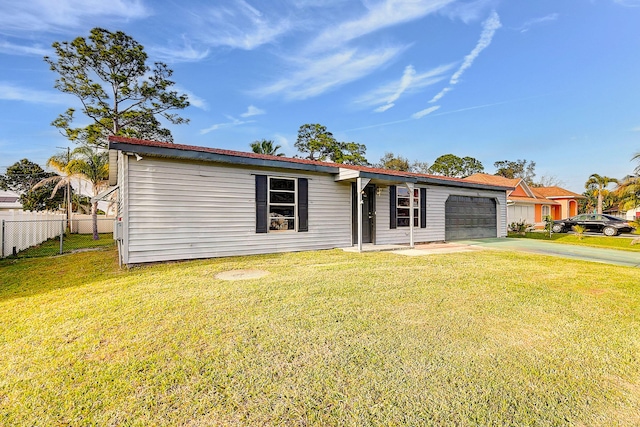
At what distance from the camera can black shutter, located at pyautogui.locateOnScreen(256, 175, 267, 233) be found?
8.12 meters

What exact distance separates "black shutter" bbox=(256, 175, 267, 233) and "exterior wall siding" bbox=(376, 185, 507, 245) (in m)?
4.13

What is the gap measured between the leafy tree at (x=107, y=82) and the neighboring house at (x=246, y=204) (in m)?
8.89

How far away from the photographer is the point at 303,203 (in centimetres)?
880

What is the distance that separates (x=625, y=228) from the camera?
16.8m

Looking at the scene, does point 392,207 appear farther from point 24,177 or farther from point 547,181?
point 547,181

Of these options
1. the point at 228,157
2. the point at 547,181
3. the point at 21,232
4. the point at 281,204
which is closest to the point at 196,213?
the point at 228,157

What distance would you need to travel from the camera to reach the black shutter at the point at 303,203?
8.74 m

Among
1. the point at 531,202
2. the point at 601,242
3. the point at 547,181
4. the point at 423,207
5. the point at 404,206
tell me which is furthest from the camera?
the point at 547,181

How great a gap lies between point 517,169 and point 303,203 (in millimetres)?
51309

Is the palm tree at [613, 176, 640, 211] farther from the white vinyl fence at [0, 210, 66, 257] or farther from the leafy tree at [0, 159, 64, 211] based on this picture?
the leafy tree at [0, 159, 64, 211]

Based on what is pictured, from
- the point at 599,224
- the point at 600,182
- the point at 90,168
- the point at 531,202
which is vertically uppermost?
the point at 600,182

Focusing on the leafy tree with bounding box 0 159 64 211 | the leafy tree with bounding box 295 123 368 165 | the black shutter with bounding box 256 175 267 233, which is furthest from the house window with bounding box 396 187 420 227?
the leafy tree with bounding box 0 159 64 211

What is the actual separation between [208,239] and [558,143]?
88.1ft

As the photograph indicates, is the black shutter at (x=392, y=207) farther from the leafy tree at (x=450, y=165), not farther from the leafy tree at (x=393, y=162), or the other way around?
the leafy tree at (x=450, y=165)
